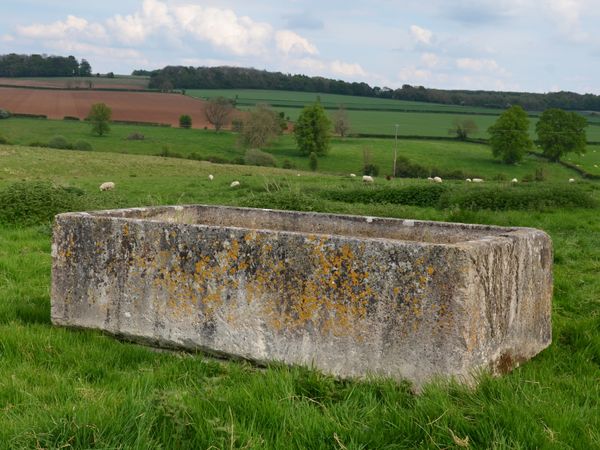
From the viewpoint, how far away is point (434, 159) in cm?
6159

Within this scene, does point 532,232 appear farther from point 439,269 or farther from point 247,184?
point 247,184

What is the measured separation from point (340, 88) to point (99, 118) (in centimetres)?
5964

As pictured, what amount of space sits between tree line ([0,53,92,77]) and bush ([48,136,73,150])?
4145cm

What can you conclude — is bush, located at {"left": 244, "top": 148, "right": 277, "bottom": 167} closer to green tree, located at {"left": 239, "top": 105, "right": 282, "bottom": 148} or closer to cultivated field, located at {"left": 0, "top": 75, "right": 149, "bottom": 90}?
green tree, located at {"left": 239, "top": 105, "right": 282, "bottom": 148}

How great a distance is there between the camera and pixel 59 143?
57156 mm

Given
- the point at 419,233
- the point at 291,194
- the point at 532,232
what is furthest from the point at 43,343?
the point at 291,194

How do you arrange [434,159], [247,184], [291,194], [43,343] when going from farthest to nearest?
1. [434,159]
2. [247,184]
3. [291,194]
4. [43,343]

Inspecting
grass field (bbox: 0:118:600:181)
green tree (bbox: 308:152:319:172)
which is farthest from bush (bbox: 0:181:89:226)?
green tree (bbox: 308:152:319:172)

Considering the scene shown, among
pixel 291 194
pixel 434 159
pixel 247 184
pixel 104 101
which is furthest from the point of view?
pixel 104 101

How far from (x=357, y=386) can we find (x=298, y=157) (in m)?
60.5

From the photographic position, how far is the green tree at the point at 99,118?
6856cm

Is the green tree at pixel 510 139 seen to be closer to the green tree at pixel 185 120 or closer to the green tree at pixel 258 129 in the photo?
the green tree at pixel 258 129

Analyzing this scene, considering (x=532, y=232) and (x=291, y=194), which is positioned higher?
(x=532, y=232)

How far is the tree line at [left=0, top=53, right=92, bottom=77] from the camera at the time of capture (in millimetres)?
94625
